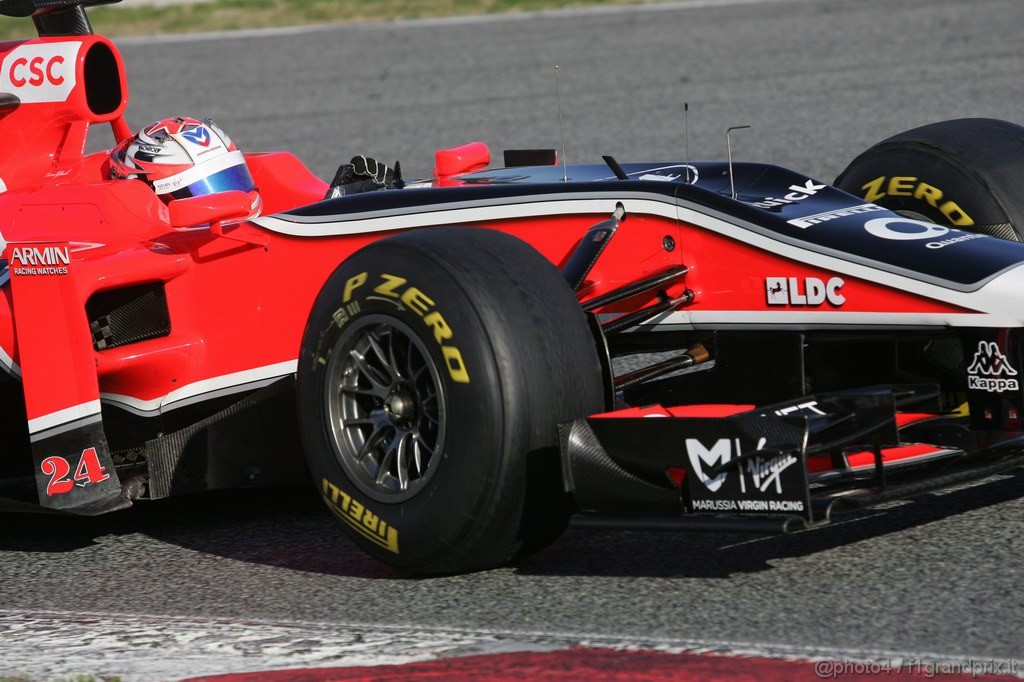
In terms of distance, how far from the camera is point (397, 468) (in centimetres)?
394

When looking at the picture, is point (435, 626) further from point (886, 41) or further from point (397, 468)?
point (886, 41)

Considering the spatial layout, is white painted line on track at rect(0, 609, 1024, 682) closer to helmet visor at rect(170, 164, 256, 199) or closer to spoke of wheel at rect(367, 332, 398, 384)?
spoke of wheel at rect(367, 332, 398, 384)

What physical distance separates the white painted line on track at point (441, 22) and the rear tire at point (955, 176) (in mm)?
13265

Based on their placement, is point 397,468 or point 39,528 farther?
point 39,528

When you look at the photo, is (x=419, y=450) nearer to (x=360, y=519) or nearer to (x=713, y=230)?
(x=360, y=519)

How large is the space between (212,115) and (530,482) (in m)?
11.5

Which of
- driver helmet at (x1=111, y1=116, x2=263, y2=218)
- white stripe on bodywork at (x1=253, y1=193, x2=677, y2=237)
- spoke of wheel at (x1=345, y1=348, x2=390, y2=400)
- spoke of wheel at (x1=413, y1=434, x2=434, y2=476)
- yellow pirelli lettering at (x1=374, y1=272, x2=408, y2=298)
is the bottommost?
spoke of wheel at (x1=413, y1=434, x2=434, y2=476)

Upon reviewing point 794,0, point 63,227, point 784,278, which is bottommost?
point 784,278

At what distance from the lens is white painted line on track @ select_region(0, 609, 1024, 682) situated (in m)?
3.37

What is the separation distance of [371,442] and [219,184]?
179 cm

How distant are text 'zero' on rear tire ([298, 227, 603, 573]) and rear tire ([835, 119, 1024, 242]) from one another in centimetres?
168

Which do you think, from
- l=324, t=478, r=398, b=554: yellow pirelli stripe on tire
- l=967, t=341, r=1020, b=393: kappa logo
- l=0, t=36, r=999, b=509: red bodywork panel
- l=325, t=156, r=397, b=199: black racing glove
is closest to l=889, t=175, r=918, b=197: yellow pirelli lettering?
l=0, t=36, r=999, b=509: red bodywork panel

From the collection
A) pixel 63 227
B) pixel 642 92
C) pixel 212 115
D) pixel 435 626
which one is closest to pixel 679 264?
pixel 435 626

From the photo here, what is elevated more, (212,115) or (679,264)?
(212,115)
